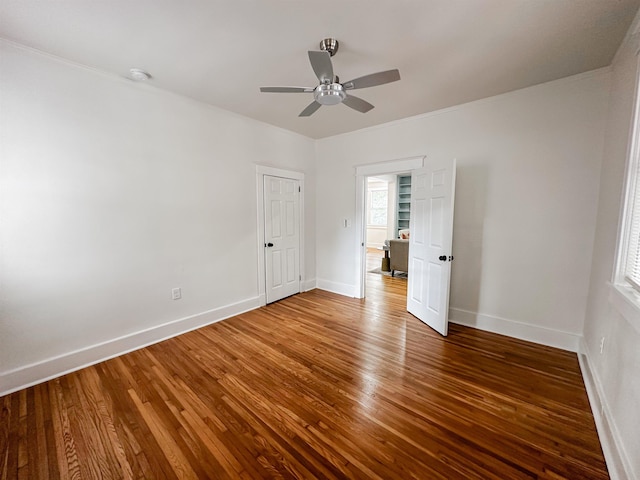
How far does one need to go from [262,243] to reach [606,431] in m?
3.67

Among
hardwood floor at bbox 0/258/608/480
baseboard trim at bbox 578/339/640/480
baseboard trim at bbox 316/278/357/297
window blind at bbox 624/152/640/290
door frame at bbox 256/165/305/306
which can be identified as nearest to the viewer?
baseboard trim at bbox 578/339/640/480

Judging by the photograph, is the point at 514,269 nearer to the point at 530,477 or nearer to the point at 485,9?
the point at 530,477

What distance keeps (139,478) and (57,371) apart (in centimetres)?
160

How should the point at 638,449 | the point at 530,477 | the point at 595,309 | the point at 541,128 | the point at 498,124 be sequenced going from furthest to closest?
the point at 498,124 < the point at 541,128 < the point at 595,309 < the point at 530,477 < the point at 638,449

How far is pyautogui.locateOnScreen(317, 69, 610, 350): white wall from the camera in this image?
247 cm

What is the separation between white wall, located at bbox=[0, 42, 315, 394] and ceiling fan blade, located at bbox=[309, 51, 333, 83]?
192 cm

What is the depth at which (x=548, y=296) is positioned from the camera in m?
2.71

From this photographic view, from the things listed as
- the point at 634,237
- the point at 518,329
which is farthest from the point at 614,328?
the point at 518,329

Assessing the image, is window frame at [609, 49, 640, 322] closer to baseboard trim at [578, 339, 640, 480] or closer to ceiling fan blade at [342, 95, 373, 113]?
baseboard trim at [578, 339, 640, 480]

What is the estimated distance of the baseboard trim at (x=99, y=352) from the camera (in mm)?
2062

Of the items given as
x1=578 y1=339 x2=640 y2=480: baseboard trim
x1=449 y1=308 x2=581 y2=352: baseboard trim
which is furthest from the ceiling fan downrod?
x1=449 y1=308 x2=581 y2=352: baseboard trim

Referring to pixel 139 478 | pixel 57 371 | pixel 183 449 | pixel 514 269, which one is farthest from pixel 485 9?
pixel 57 371

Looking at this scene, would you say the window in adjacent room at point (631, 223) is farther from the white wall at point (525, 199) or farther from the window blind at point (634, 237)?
the white wall at point (525, 199)

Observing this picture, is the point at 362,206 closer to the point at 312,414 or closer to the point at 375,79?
the point at 375,79
